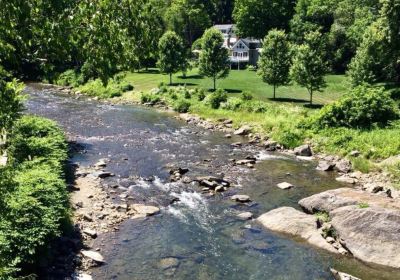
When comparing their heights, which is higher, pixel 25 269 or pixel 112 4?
pixel 112 4

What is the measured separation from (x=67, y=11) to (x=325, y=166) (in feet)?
99.4

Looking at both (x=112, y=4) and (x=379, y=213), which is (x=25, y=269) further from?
(x=379, y=213)

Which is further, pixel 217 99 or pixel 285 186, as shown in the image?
pixel 217 99

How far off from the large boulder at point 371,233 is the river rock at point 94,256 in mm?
11680

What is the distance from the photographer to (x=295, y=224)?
2309 cm

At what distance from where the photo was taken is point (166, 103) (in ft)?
208

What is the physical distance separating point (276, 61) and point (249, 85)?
41.4 ft

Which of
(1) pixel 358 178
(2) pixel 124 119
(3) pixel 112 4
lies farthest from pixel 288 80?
(3) pixel 112 4

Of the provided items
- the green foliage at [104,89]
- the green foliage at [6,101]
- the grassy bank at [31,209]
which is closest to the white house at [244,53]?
the green foliage at [104,89]

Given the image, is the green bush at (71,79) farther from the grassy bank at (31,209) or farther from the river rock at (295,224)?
the river rock at (295,224)

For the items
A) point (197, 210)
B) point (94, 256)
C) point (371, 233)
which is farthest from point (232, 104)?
point (94, 256)

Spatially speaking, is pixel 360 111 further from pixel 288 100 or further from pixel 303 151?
pixel 288 100

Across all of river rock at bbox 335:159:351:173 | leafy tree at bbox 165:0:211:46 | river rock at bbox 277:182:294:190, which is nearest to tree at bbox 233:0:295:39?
leafy tree at bbox 165:0:211:46

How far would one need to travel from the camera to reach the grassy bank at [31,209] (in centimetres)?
1544
